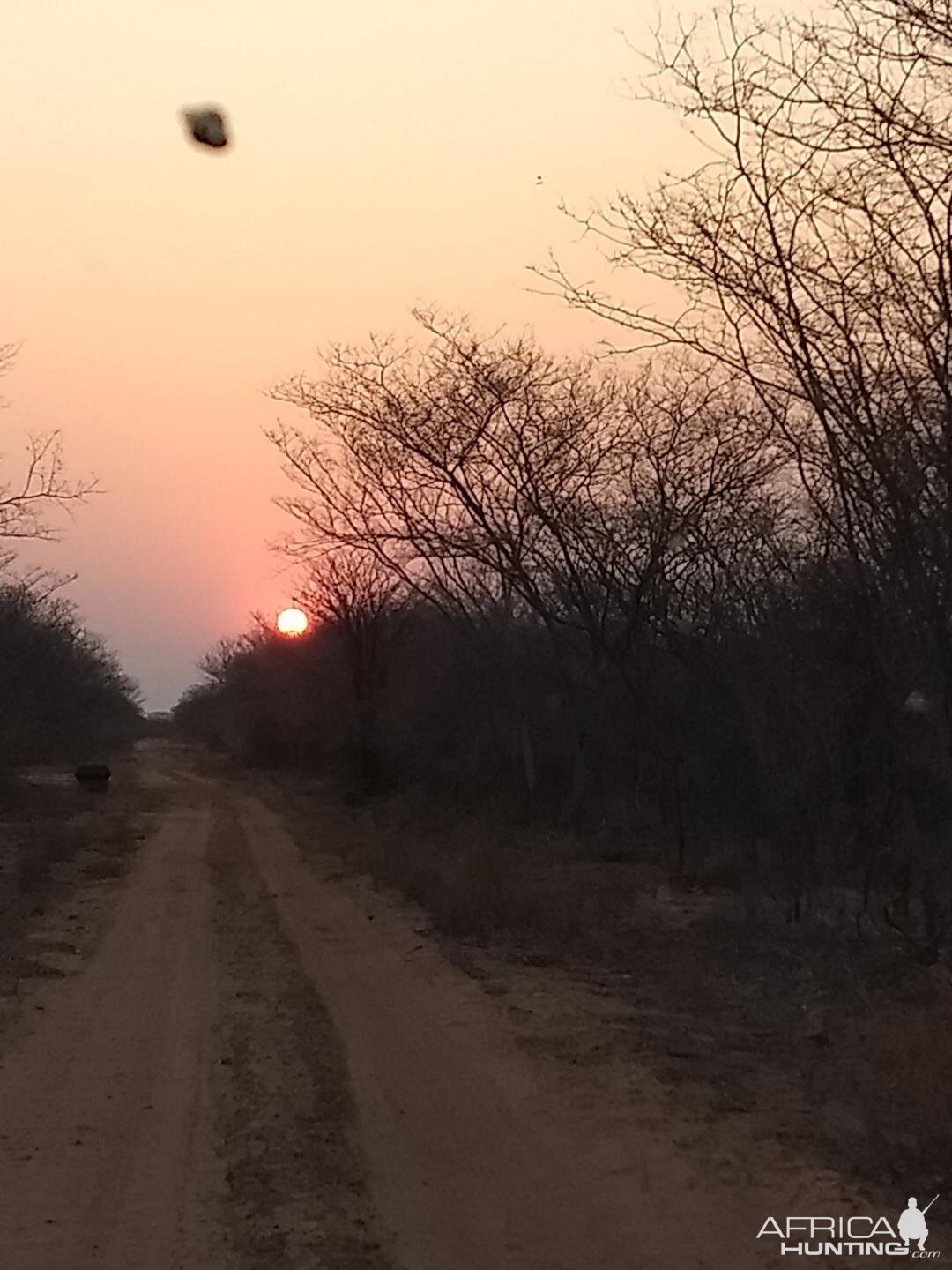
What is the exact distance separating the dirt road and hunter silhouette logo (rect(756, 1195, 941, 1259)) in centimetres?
16

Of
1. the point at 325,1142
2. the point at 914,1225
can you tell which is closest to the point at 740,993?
the point at 325,1142

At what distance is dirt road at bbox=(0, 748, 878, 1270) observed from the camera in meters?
5.91

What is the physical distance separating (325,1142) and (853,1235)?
2.73 meters

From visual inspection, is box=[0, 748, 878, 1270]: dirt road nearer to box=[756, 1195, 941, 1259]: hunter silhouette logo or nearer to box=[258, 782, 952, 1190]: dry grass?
box=[756, 1195, 941, 1259]: hunter silhouette logo

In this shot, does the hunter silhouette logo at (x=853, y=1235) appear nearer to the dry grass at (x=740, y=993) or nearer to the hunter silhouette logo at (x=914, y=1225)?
the hunter silhouette logo at (x=914, y=1225)

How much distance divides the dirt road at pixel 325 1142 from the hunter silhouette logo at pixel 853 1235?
16cm

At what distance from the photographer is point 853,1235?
595cm

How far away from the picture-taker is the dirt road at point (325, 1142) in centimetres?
591

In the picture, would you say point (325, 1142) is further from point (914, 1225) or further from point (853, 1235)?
point (914, 1225)

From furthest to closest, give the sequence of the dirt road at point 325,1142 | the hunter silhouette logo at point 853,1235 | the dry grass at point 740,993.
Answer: the dry grass at point 740,993, the dirt road at point 325,1142, the hunter silhouette logo at point 853,1235

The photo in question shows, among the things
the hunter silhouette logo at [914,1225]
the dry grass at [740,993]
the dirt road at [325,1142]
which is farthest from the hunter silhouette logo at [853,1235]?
the dry grass at [740,993]

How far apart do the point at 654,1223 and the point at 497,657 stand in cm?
2815

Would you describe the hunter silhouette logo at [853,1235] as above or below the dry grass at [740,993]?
below

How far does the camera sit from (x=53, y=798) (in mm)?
38781
